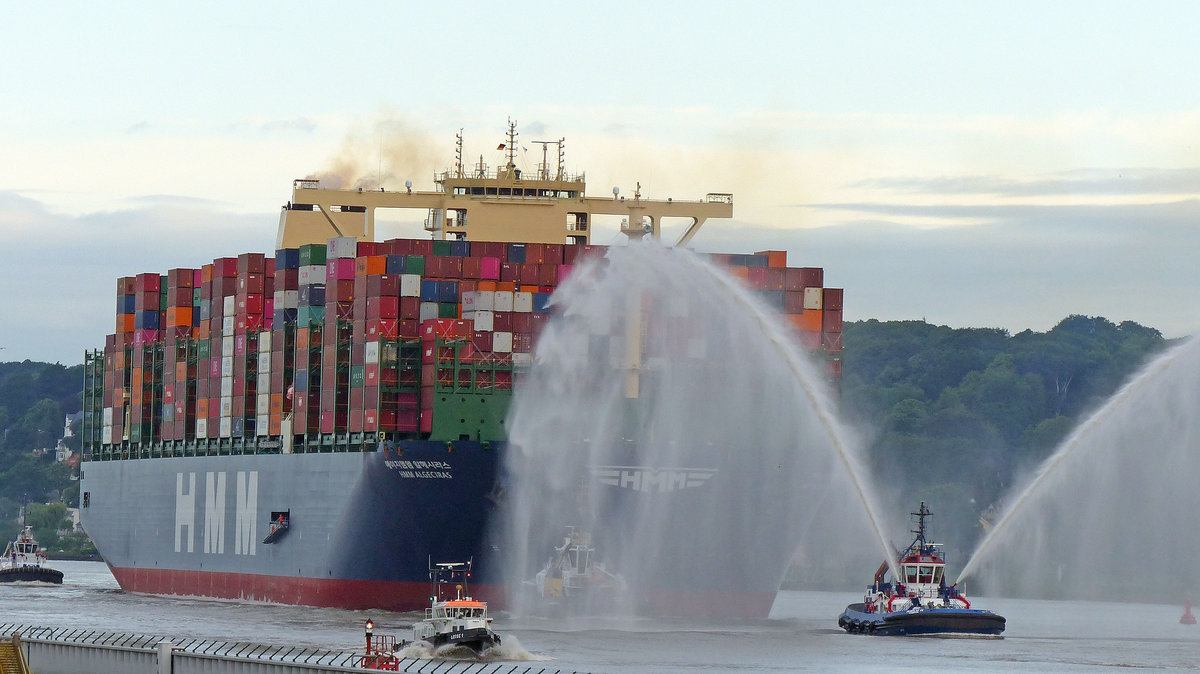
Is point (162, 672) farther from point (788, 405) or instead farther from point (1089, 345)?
point (1089, 345)

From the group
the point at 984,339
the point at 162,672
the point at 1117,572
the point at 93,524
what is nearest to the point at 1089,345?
the point at 984,339

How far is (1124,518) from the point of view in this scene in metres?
112

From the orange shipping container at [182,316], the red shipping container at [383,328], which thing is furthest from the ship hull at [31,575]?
the red shipping container at [383,328]

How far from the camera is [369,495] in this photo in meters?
80.2

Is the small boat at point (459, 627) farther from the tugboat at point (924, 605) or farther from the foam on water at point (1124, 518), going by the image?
the foam on water at point (1124, 518)

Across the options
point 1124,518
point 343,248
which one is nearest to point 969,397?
point 1124,518

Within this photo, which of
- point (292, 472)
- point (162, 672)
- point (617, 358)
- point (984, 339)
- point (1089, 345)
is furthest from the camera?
point (984, 339)

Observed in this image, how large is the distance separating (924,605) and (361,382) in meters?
24.6

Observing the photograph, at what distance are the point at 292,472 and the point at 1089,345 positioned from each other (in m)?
96.2

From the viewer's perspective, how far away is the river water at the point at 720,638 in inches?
2382

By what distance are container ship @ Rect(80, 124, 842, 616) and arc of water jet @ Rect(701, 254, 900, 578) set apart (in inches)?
194

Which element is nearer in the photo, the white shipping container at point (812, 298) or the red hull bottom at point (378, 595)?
the red hull bottom at point (378, 595)

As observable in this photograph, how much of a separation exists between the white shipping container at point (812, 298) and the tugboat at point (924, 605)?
14.6 m

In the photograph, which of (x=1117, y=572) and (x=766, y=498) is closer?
(x=766, y=498)
